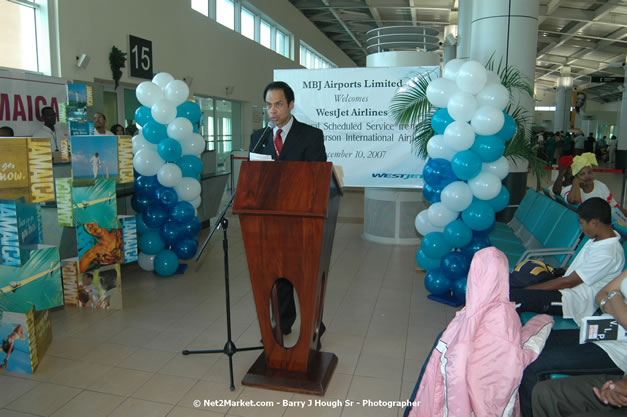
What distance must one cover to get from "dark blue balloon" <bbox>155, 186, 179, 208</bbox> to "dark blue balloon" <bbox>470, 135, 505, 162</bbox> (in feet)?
9.10

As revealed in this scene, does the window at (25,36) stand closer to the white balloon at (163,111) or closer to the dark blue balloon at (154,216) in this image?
the white balloon at (163,111)

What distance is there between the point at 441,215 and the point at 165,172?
254cm

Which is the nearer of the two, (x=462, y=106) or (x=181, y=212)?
(x=462, y=106)

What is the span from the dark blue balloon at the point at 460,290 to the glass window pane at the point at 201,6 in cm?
842

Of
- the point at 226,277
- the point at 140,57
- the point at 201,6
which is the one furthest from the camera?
the point at 201,6

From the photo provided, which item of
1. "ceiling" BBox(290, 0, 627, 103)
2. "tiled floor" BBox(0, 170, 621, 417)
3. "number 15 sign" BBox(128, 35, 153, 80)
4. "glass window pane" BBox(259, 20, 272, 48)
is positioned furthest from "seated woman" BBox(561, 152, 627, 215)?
"glass window pane" BBox(259, 20, 272, 48)

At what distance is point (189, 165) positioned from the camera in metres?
4.75

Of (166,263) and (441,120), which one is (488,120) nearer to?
(441,120)

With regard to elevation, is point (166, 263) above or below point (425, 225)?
below

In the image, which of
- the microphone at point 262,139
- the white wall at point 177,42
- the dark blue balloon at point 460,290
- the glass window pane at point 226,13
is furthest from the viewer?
the glass window pane at point 226,13

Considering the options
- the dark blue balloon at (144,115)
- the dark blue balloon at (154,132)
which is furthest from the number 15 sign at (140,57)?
the dark blue balloon at (154,132)

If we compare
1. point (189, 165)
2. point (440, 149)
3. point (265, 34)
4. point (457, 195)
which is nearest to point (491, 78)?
point (440, 149)

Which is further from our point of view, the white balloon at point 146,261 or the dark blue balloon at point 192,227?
the dark blue balloon at point 192,227

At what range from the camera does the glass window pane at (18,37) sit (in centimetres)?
592
